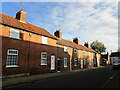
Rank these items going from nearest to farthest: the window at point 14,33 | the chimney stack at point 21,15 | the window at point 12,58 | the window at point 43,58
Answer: the window at point 12,58 → the window at point 14,33 → the chimney stack at point 21,15 → the window at point 43,58

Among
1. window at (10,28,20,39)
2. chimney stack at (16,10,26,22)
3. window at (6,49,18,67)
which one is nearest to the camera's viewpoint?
window at (6,49,18,67)

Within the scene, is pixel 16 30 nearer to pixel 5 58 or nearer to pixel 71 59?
pixel 5 58

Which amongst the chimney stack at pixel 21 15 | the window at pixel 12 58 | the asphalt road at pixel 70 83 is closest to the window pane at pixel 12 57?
the window at pixel 12 58

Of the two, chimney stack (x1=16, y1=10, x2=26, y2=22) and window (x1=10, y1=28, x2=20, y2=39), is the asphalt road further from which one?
chimney stack (x1=16, y1=10, x2=26, y2=22)

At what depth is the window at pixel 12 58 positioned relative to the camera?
13.4 meters

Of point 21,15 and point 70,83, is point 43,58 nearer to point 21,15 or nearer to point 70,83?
point 21,15

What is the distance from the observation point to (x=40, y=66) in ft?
57.7

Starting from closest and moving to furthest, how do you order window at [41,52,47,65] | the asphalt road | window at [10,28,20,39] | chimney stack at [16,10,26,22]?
the asphalt road
window at [10,28,20,39]
chimney stack at [16,10,26,22]
window at [41,52,47,65]

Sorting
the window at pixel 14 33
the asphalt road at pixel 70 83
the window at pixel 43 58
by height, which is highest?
the window at pixel 14 33

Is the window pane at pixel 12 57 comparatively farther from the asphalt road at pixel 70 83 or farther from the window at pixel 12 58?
the asphalt road at pixel 70 83

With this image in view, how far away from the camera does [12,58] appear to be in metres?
13.8

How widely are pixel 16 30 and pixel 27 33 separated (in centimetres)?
176

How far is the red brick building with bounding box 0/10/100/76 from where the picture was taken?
44.0ft

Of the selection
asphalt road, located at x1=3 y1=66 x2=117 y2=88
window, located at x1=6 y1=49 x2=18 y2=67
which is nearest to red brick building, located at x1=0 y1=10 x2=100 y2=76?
window, located at x1=6 y1=49 x2=18 y2=67
